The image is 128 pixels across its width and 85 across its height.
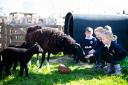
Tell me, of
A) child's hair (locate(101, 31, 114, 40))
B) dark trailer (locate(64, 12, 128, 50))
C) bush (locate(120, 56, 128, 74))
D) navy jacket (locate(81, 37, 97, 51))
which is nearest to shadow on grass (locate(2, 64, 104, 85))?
bush (locate(120, 56, 128, 74))

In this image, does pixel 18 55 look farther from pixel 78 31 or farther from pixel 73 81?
pixel 78 31

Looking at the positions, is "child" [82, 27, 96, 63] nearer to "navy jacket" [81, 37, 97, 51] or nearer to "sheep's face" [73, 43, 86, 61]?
"navy jacket" [81, 37, 97, 51]

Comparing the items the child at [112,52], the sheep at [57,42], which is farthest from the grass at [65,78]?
the sheep at [57,42]

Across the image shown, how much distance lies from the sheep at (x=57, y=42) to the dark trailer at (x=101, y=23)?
2197mm

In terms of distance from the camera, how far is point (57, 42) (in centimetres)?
1141

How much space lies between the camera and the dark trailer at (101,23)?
1394 centimetres

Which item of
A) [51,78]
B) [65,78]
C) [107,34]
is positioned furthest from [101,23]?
[51,78]

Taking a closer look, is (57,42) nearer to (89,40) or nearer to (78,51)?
(78,51)

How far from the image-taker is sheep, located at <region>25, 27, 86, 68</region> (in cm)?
1125

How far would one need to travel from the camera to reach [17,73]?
10586mm

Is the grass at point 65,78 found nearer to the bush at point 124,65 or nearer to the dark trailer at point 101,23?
the bush at point 124,65

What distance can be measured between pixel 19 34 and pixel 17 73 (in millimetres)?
7010

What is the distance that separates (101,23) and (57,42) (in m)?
3.34

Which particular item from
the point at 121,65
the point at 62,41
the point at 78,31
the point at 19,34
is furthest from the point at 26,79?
the point at 19,34
